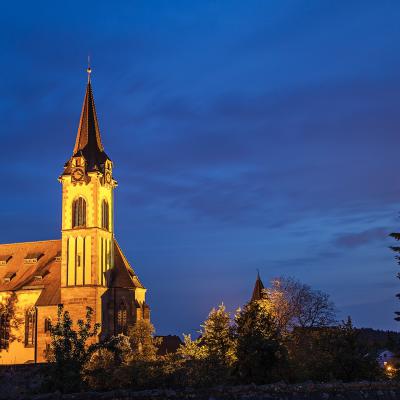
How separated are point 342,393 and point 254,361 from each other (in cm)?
701

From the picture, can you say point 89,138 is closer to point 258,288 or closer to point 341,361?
point 258,288

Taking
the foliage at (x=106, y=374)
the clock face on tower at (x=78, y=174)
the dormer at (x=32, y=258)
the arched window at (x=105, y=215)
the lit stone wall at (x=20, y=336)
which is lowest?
the foliage at (x=106, y=374)

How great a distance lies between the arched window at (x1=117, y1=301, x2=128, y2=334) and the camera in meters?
70.8

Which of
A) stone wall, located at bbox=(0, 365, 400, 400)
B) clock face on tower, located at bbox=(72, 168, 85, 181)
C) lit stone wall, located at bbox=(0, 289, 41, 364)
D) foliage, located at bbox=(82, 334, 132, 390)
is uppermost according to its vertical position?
clock face on tower, located at bbox=(72, 168, 85, 181)

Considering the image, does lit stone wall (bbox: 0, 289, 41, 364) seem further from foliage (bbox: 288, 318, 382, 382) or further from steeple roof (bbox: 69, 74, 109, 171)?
foliage (bbox: 288, 318, 382, 382)

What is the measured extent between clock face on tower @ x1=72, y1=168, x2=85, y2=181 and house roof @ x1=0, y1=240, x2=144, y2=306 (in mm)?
8005

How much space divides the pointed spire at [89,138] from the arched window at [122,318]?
14.3 meters

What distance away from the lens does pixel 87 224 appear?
73.3m

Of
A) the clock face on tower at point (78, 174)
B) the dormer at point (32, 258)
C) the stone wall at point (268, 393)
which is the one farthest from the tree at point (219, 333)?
the dormer at point (32, 258)

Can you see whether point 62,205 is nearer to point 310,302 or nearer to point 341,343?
point 310,302

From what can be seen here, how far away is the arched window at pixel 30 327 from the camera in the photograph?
243ft

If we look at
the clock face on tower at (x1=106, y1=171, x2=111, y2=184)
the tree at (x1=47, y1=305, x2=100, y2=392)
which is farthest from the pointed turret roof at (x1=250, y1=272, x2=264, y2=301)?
the tree at (x1=47, y1=305, x2=100, y2=392)

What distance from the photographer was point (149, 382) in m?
30.6

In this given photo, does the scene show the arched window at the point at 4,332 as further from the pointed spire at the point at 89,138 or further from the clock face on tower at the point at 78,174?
the pointed spire at the point at 89,138
